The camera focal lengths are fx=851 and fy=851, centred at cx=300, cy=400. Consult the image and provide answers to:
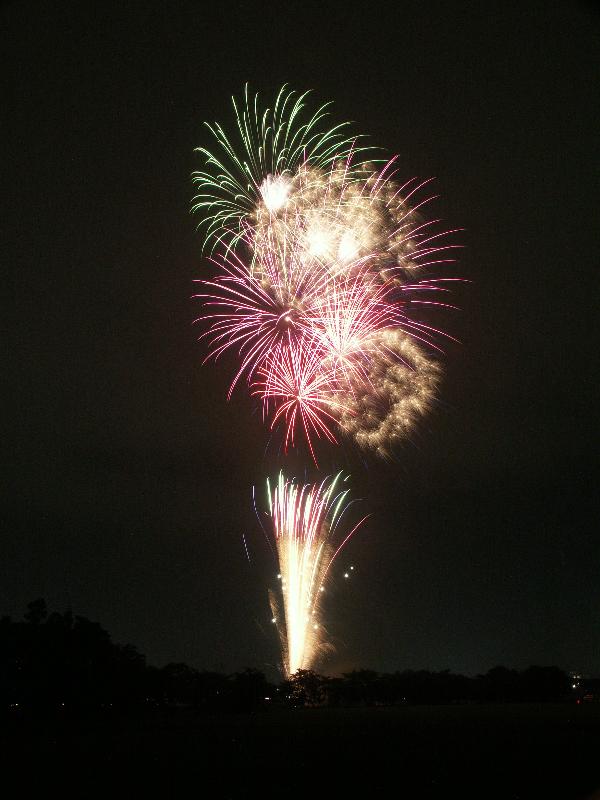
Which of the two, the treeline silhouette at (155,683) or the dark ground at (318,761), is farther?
the treeline silhouette at (155,683)

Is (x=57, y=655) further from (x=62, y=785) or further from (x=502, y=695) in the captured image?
(x=502, y=695)

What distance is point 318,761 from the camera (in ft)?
89.4

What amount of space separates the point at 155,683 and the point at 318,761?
5236cm

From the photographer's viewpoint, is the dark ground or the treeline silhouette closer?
the dark ground

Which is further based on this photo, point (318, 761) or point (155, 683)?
point (155, 683)

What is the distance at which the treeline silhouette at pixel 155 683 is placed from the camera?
5194 centimetres

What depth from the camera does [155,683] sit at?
75.9m

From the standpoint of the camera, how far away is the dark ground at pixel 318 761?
20.2m

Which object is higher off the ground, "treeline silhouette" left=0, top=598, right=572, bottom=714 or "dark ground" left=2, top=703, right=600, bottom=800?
"treeline silhouette" left=0, top=598, right=572, bottom=714

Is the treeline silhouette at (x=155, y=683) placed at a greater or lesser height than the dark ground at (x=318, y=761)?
greater

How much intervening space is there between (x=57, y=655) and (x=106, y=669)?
528 centimetres

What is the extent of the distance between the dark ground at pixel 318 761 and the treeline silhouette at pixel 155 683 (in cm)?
681

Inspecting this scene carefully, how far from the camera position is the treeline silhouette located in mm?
51938

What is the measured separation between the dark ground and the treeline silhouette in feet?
22.4
